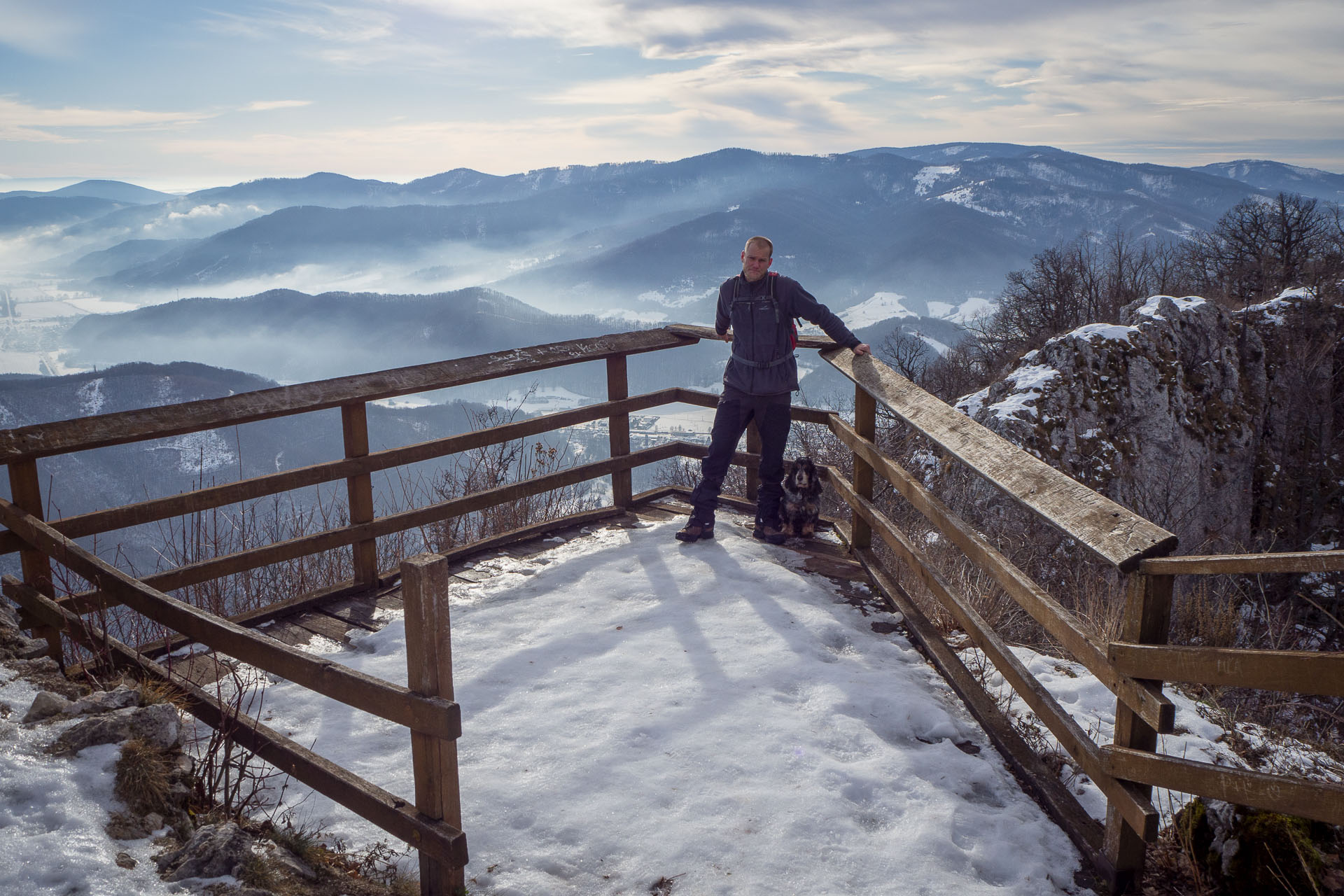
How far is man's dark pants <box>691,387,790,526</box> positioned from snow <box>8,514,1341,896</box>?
91 centimetres

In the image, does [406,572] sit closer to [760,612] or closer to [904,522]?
[760,612]

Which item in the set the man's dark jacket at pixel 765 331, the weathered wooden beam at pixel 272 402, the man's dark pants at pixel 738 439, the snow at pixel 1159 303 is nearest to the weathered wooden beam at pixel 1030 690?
the man's dark pants at pixel 738 439

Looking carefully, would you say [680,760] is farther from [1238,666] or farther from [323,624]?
[323,624]

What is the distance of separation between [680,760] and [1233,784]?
1738 millimetres

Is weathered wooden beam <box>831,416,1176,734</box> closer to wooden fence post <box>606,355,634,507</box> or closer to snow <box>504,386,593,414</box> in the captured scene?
wooden fence post <box>606,355,634,507</box>

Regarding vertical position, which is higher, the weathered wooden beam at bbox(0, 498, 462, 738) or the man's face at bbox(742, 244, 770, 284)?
the man's face at bbox(742, 244, 770, 284)

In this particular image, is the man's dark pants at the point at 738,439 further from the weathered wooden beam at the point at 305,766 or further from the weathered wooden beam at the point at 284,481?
the weathered wooden beam at the point at 305,766

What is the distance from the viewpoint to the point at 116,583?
10.1 ft

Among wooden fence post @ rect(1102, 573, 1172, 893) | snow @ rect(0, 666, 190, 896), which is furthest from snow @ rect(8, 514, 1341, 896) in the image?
wooden fence post @ rect(1102, 573, 1172, 893)

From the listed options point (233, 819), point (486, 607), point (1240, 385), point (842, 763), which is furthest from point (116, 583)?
point (1240, 385)

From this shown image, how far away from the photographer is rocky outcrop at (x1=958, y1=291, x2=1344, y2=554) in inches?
418

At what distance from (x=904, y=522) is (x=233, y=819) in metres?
11.4

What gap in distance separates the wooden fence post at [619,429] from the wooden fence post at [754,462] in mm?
846

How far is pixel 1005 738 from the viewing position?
132 inches
